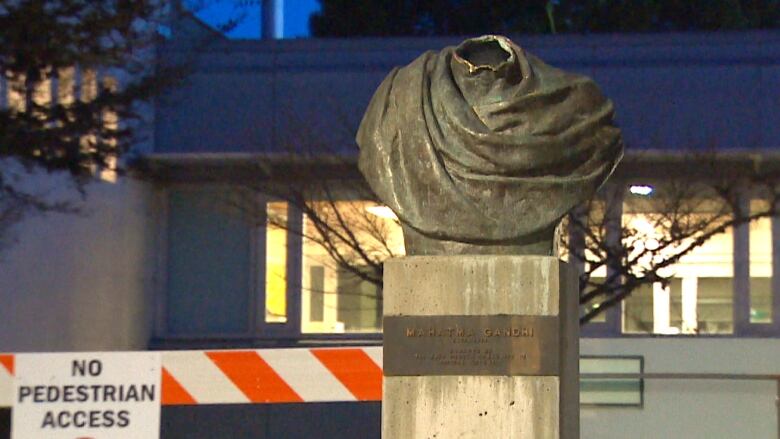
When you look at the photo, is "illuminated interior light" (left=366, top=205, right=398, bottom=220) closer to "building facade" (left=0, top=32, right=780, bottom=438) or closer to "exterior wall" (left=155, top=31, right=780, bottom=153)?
"building facade" (left=0, top=32, right=780, bottom=438)

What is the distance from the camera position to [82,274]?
57.1ft

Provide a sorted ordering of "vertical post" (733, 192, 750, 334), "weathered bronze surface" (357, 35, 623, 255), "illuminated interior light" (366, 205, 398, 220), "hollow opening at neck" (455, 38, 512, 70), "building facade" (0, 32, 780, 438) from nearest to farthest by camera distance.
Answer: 1. "weathered bronze surface" (357, 35, 623, 255)
2. "hollow opening at neck" (455, 38, 512, 70)
3. "illuminated interior light" (366, 205, 398, 220)
4. "building facade" (0, 32, 780, 438)
5. "vertical post" (733, 192, 750, 334)

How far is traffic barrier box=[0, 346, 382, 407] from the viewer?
7277 millimetres

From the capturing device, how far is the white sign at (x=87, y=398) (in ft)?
23.3

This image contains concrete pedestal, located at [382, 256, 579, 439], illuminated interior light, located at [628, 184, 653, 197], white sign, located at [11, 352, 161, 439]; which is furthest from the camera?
illuminated interior light, located at [628, 184, 653, 197]


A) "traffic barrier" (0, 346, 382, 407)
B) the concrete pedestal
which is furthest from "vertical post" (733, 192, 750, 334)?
the concrete pedestal

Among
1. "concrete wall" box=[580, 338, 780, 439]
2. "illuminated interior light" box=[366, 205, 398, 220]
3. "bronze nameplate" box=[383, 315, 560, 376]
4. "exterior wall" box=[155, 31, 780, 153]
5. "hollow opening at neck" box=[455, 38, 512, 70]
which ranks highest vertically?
"exterior wall" box=[155, 31, 780, 153]

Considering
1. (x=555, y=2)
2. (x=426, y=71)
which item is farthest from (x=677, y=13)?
(x=426, y=71)

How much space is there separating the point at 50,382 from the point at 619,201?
343 inches

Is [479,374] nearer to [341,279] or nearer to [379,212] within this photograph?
[379,212]

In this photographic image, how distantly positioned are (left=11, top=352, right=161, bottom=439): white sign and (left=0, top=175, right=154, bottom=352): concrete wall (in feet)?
27.0

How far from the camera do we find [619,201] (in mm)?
14891

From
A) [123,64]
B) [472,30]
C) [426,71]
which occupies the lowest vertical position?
[426,71]

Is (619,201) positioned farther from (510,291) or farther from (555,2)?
(555,2)
